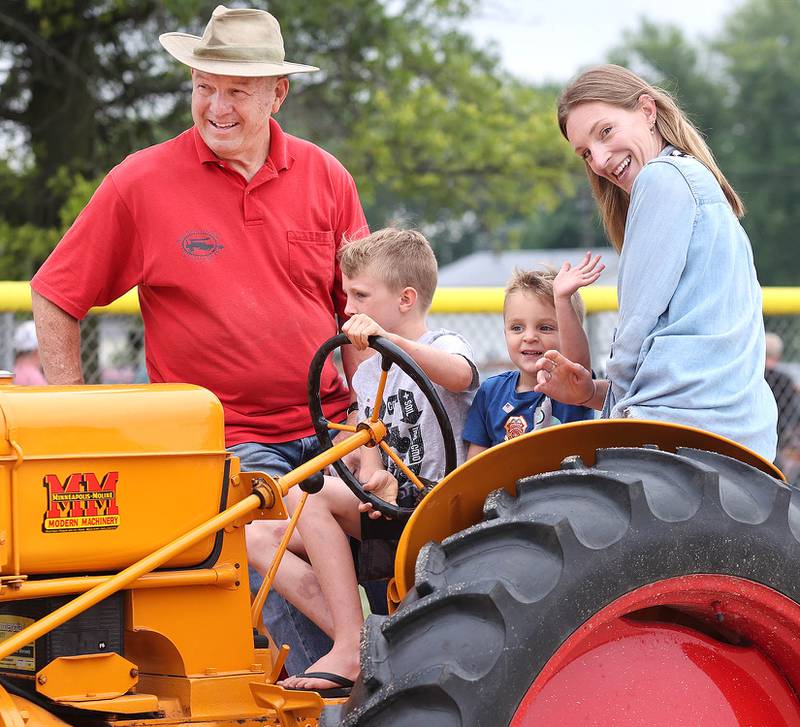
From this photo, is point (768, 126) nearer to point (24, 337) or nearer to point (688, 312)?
point (24, 337)

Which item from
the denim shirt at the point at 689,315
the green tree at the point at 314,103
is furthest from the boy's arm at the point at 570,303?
the green tree at the point at 314,103

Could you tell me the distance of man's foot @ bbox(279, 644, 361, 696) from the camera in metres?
3.03

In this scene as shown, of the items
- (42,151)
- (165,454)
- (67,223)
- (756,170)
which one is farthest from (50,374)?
(756,170)

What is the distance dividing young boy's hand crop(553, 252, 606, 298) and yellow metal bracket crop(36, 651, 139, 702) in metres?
1.45

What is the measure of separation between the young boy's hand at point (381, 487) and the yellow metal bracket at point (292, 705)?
54 cm

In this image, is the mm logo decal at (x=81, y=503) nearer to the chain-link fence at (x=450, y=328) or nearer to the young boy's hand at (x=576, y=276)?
the young boy's hand at (x=576, y=276)

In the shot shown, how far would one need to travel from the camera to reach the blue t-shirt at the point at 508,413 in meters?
3.44

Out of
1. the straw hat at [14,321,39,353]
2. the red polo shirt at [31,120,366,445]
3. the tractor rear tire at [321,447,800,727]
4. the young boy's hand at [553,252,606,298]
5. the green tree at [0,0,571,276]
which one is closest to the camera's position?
the tractor rear tire at [321,447,800,727]

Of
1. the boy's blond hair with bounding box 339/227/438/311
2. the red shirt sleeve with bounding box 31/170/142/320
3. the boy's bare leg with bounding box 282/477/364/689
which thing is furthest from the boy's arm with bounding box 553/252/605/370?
the red shirt sleeve with bounding box 31/170/142/320

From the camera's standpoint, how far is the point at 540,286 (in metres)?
3.53

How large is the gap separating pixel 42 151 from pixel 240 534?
1058 centimetres

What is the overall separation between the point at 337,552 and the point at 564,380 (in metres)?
0.77

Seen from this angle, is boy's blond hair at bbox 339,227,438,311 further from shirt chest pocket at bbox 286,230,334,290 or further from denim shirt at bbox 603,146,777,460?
denim shirt at bbox 603,146,777,460

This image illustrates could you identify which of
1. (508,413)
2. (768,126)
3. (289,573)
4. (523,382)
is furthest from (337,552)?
(768,126)
